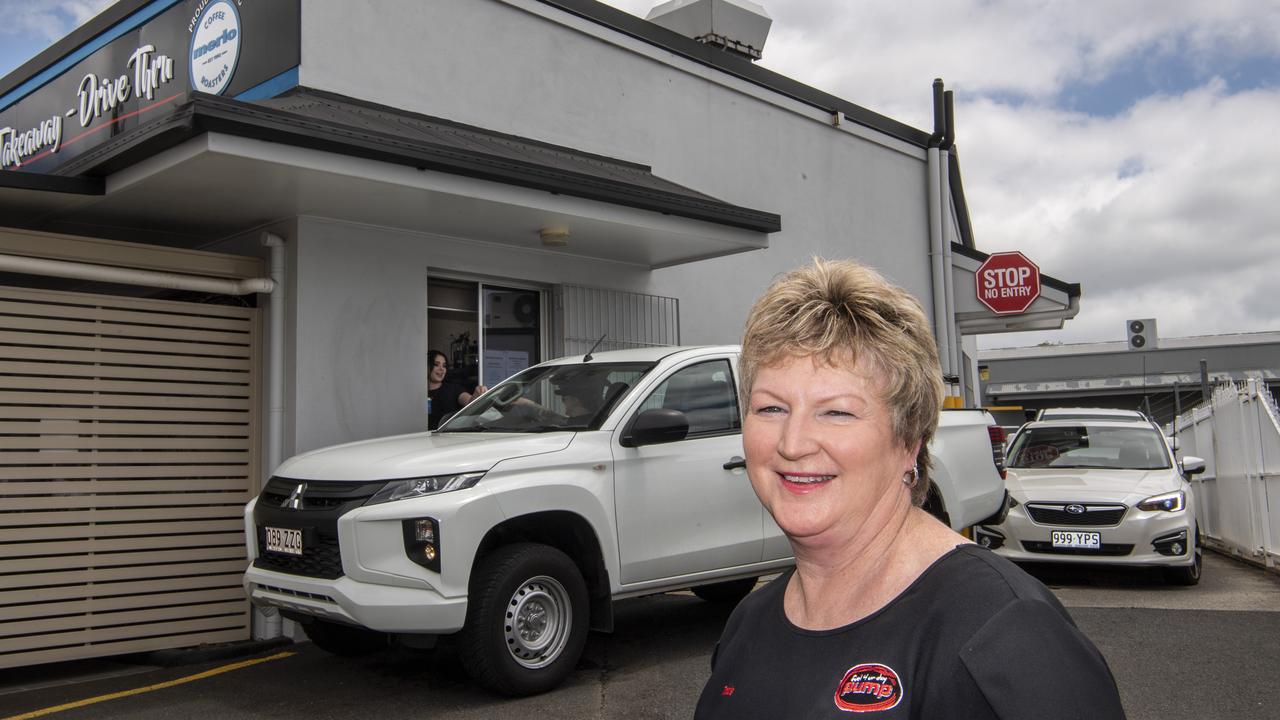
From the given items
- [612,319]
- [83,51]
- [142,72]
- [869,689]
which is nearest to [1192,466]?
[612,319]

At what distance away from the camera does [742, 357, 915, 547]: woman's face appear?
1.85 m

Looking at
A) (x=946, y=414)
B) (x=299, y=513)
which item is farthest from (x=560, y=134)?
(x=299, y=513)

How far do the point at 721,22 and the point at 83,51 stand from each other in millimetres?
8421

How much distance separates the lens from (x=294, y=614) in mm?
5887

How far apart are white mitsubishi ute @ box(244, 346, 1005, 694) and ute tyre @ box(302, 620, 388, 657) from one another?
1 centimetres

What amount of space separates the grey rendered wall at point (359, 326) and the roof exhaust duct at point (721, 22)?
7.07 meters

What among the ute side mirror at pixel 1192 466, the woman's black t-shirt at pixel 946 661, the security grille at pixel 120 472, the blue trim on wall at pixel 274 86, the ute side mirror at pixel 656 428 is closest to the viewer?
the woman's black t-shirt at pixel 946 661

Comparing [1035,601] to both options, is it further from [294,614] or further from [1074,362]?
[1074,362]

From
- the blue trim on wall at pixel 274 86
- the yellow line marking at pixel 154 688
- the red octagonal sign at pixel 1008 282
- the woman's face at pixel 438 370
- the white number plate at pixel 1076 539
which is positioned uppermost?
the blue trim on wall at pixel 274 86

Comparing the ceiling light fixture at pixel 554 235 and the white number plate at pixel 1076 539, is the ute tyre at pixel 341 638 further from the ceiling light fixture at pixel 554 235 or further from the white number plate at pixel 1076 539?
the white number plate at pixel 1076 539

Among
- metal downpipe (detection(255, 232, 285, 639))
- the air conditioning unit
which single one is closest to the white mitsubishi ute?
metal downpipe (detection(255, 232, 285, 639))

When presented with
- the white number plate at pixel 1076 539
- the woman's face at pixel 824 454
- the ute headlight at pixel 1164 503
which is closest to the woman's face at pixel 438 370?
the white number plate at pixel 1076 539

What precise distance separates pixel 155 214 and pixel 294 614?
3992mm

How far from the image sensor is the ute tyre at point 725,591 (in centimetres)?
872
